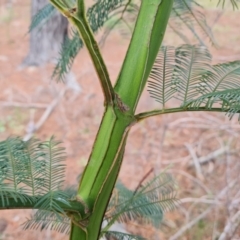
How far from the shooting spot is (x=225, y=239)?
92 cm

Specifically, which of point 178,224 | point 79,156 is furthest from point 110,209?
point 79,156

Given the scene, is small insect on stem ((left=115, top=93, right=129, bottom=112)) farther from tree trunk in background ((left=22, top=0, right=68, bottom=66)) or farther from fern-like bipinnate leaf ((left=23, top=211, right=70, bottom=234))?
tree trunk in background ((left=22, top=0, right=68, bottom=66))

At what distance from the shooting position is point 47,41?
2.30 meters

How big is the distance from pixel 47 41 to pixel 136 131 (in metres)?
0.88

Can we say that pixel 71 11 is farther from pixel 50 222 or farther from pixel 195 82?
pixel 50 222

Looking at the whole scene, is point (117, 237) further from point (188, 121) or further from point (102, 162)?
point (188, 121)

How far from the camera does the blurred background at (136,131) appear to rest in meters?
1.24

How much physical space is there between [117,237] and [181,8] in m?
0.40

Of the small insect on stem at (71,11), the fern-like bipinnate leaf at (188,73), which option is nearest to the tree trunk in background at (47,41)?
the fern-like bipinnate leaf at (188,73)

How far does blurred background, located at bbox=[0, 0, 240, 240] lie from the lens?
124 cm

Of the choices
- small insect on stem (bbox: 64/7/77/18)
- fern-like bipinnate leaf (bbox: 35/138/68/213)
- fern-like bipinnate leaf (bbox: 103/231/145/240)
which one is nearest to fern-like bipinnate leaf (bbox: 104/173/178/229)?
fern-like bipinnate leaf (bbox: 103/231/145/240)

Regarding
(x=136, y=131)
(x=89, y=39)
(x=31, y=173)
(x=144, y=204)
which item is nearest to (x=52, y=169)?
(x=31, y=173)

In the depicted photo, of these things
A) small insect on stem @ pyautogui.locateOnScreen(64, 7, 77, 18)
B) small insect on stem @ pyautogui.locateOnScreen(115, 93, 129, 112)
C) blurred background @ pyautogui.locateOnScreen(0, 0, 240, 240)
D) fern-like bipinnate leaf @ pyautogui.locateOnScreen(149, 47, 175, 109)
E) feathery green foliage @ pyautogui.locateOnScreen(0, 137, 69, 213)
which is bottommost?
blurred background @ pyautogui.locateOnScreen(0, 0, 240, 240)

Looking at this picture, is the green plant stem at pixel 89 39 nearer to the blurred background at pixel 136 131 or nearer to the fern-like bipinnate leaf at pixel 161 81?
the fern-like bipinnate leaf at pixel 161 81
